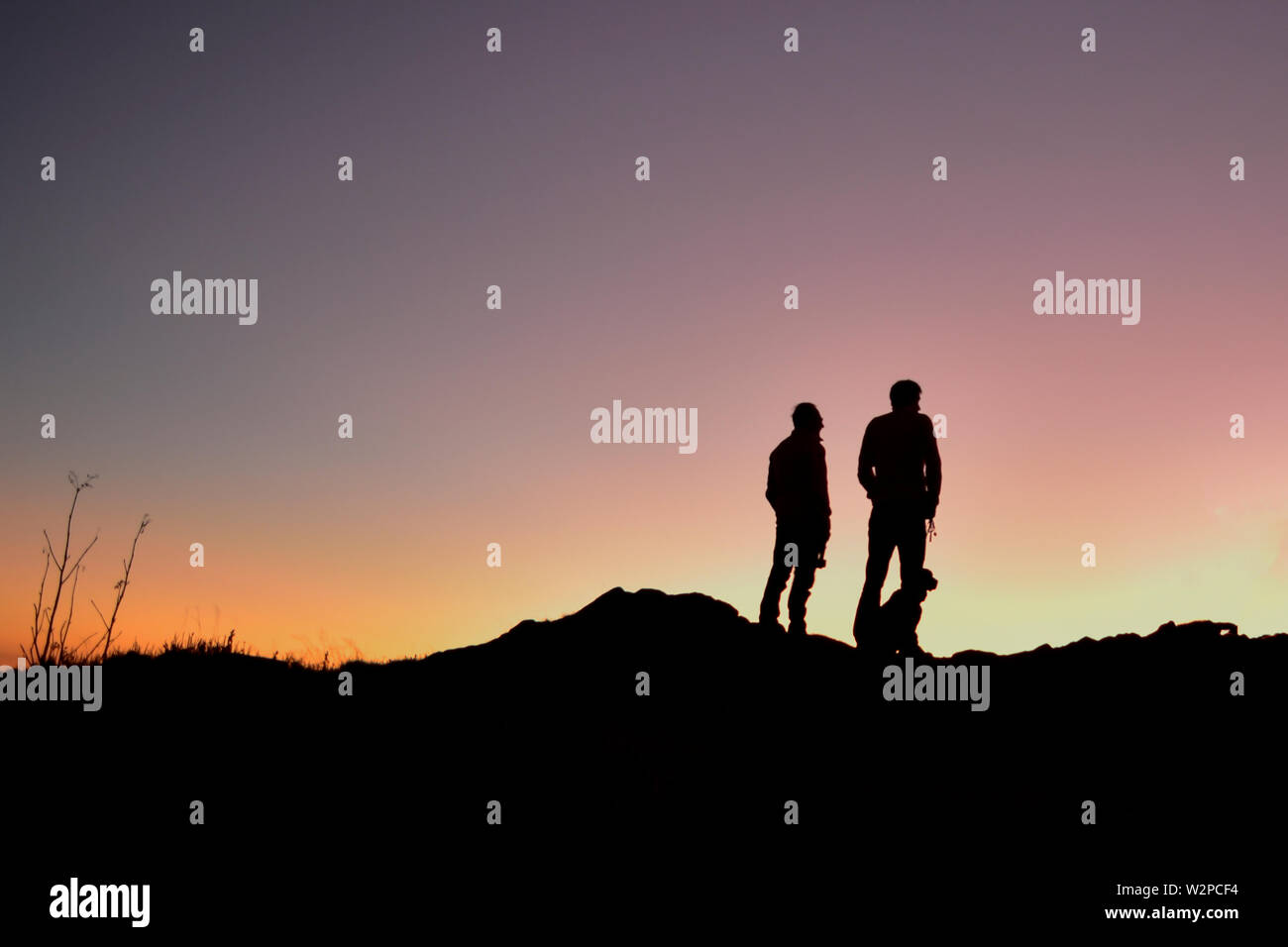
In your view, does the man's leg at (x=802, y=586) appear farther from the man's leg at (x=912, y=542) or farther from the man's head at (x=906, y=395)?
the man's head at (x=906, y=395)

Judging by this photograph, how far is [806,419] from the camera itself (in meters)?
10.5

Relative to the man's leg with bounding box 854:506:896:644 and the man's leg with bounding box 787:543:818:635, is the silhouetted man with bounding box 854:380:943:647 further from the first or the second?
the man's leg with bounding box 787:543:818:635

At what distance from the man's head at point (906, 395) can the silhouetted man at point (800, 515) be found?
3.03 ft

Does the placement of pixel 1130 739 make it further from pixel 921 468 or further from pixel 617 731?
pixel 617 731

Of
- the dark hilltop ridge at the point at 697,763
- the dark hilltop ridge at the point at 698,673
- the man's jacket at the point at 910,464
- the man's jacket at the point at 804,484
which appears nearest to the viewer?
the dark hilltop ridge at the point at 697,763

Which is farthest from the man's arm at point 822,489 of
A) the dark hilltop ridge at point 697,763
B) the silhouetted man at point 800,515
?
the dark hilltop ridge at point 697,763

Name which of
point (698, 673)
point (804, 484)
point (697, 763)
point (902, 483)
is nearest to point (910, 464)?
point (902, 483)

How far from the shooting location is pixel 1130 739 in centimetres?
822

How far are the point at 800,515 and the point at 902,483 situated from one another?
3.87 feet

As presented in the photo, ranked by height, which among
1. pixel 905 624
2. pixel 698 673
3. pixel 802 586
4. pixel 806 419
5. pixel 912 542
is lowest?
pixel 698 673

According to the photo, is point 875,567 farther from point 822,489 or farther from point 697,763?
point 697,763

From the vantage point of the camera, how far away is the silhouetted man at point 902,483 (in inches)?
382

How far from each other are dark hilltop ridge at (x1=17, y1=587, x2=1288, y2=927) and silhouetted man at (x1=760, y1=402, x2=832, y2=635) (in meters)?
0.63
